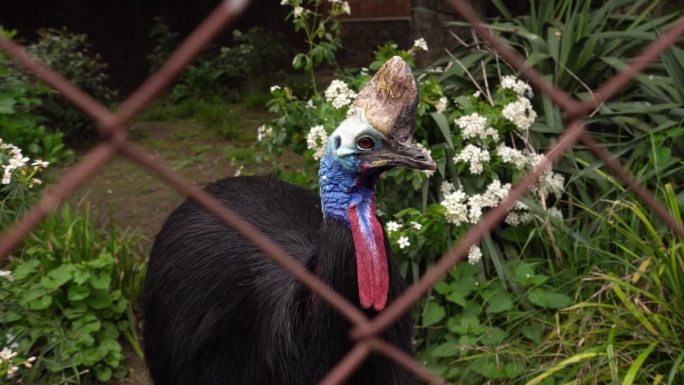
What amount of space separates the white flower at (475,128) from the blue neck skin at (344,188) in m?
1.46

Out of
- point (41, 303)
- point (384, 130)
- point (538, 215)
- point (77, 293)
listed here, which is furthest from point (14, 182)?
point (538, 215)

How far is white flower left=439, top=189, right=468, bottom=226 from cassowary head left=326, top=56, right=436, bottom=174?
4.00ft

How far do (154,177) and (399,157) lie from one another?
3.23 meters

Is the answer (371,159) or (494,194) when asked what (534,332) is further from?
(371,159)

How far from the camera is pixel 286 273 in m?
2.45

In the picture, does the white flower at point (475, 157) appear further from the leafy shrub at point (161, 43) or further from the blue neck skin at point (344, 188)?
the leafy shrub at point (161, 43)

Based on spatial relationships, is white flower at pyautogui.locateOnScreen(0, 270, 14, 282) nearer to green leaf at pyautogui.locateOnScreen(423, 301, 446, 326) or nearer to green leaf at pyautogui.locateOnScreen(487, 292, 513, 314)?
green leaf at pyautogui.locateOnScreen(423, 301, 446, 326)

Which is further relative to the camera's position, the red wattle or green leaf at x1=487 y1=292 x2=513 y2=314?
green leaf at x1=487 y1=292 x2=513 y2=314

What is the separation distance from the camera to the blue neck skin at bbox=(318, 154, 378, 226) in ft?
6.85

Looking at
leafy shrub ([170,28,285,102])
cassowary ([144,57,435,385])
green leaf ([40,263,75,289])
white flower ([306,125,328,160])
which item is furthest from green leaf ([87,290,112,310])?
leafy shrub ([170,28,285,102])

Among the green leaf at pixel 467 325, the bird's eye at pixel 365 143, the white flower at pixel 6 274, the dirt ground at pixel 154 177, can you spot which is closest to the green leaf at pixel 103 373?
the dirt ground at pixel 154 177

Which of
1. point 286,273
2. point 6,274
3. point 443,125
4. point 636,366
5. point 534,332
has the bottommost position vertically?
point 534,332

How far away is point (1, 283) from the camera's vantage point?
2.86 meters

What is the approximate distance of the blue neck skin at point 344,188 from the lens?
209cm
